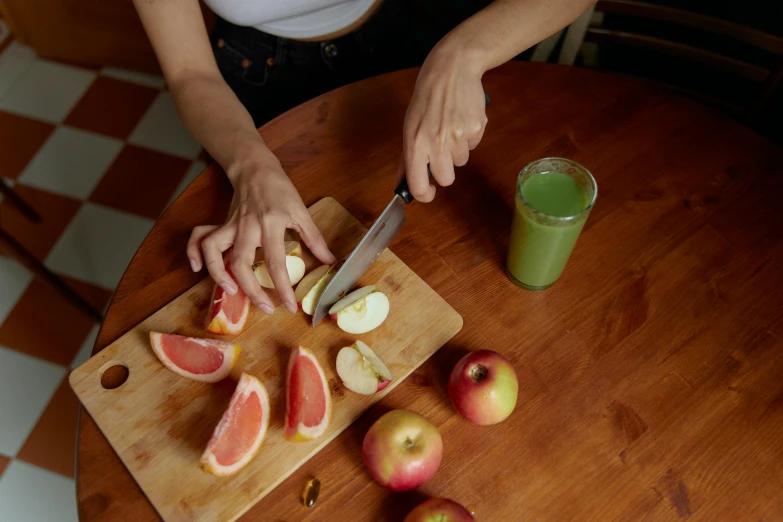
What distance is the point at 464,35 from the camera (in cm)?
105

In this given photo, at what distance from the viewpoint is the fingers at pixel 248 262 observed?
3.23 feet

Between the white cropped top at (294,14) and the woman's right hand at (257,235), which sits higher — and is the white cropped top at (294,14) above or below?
above

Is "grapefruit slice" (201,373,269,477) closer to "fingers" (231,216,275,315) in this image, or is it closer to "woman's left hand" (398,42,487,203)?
"fingers" (231,216,275,315)

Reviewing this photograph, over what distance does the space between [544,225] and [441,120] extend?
252 millimetres

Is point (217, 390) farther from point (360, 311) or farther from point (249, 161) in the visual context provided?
point (249, 161)

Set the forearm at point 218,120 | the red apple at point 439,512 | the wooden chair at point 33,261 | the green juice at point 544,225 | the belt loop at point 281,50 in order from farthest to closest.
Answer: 1. the wooden chair at point 33,261
2. the belt loop at point 281,50
3. the forearm at point 218,120
4. the green juice at point 544,225
5. the red apple at point 439,512

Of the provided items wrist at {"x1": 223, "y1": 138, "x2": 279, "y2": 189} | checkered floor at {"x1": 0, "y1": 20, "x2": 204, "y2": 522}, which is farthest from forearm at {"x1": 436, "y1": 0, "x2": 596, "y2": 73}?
checkered floor at {"x1": 0, "y1": 20, "x2": 204, "y2": 522}

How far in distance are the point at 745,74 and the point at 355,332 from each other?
118cm

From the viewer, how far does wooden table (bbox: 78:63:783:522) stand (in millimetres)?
861

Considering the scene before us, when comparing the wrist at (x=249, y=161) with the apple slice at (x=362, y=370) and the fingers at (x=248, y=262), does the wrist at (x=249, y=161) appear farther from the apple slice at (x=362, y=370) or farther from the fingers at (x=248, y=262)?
the apple slice at (x=362, y=370)

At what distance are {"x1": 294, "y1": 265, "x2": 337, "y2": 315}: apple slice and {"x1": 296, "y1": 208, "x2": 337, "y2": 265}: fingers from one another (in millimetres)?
18

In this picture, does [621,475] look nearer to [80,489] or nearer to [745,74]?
[80,489]

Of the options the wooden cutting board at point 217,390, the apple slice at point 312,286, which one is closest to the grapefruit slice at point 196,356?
the wooden cutting board at point 217,390

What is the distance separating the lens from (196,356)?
956mm
